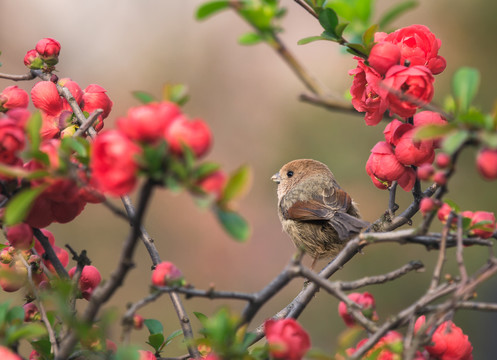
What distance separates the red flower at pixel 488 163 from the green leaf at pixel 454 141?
32 millimetres

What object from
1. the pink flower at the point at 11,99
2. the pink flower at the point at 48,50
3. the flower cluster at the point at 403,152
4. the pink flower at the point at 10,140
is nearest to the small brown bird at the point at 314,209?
the flower cluster at the point at 403,152

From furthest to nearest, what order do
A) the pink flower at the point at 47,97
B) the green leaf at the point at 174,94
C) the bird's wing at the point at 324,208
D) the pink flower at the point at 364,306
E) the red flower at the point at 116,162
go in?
the bird's wing at the point at 324,208
the pink flower at the point at 47,97
the pink flower at the point at 364,306
the green leaf at the point at 174,94
the red flower at the point at 116,162

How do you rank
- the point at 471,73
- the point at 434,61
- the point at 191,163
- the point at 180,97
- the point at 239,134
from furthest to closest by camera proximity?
1. the point at 239,134
2. the point at 434,61
3. the point at 471,73
4. the point at 180,97
5. the point at 191,163

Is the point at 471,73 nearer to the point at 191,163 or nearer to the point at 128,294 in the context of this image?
the point at 191,163

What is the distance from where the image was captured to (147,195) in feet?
2.23

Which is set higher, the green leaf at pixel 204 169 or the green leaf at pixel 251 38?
the green leaf at pixel 251 38

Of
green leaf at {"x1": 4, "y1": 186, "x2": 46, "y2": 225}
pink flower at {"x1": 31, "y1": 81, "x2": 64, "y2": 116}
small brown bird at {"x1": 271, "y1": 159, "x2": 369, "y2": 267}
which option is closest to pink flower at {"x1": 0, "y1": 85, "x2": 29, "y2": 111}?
pink flower at {"x1": 31, "y1": 81, "x2": 64, "y2": 116}

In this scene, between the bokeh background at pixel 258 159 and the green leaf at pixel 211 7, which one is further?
the bokeh background at pixel 258 159

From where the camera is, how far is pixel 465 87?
0.87 meters

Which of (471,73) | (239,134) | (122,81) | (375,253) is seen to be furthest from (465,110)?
(122,81)

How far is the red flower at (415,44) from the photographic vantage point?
4.00 feet

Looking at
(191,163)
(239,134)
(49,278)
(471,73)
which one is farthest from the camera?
(239,134)

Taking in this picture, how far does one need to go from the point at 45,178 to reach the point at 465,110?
0.61 metres

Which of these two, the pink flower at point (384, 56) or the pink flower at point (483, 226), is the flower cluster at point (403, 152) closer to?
the pink flower at point (384, 56)
